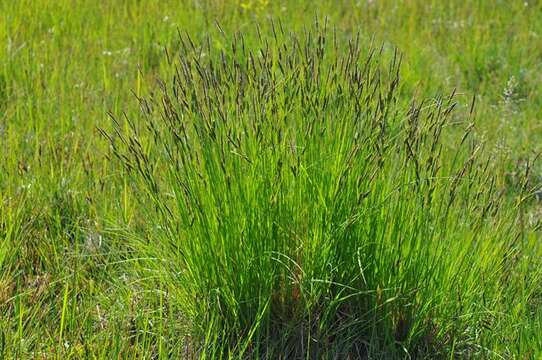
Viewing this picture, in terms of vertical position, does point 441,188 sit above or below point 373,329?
above

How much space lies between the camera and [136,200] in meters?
3.00

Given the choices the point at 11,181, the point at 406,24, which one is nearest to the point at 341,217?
the point at 11,181

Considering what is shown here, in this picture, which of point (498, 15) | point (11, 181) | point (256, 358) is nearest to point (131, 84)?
point (11, 181)

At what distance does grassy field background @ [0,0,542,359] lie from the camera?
268 centimetres

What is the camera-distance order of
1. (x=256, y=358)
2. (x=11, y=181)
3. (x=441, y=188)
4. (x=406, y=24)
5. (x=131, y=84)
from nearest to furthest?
1. (x=256, y=358)
2. (x=441, y=188)
3. (x=11, y=181)
4. (x=131, y=84)
5. (x=406, y=24)

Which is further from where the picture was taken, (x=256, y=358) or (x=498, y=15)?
(x=498, y=15)

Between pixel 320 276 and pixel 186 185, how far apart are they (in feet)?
1.64

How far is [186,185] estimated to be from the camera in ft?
8.84

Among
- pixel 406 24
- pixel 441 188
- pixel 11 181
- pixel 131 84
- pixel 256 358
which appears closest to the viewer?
pixel 256 358

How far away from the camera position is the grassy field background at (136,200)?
268 centimetres

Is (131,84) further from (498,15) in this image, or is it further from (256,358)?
(498,15)

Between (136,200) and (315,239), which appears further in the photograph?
(136,200)

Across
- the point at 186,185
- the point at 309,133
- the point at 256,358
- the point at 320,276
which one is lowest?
the point at 256,358

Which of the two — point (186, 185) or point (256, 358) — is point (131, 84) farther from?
point (256, 358)
